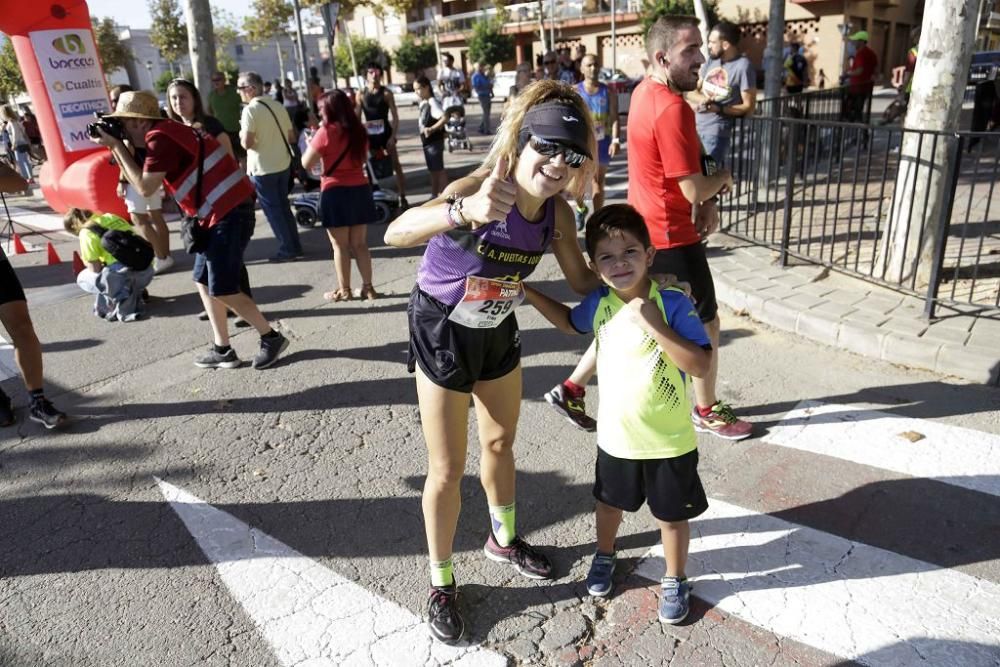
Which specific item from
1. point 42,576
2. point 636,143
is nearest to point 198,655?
point 42,576

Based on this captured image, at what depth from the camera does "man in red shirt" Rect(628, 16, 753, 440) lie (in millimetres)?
3229

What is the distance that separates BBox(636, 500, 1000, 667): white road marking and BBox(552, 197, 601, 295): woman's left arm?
120cm

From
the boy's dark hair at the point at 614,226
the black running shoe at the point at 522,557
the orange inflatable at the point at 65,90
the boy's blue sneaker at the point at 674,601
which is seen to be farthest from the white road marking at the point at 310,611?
the orange inflatable at the point at 65,90

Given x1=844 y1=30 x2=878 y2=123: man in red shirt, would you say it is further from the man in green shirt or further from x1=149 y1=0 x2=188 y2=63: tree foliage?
x1=149 y1=0 x2=188 y2=63: tree foliage

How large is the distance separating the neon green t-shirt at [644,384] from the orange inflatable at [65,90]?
7.54 metres

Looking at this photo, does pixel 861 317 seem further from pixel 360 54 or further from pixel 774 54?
pixel 360 54

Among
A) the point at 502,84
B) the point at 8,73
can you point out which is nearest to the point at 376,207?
the point at 502,84

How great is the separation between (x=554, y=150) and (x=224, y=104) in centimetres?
1037

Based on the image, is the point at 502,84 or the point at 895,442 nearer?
the point at 895,442

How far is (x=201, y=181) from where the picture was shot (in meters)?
4.63

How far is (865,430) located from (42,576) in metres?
4.04

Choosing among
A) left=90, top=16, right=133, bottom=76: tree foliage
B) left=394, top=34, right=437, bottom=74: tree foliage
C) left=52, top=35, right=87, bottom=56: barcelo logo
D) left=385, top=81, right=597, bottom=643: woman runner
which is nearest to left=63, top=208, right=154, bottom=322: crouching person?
left=52, top=35, right=87, bottom=56: barcelo logo

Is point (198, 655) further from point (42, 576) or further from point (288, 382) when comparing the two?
point (288, 382)

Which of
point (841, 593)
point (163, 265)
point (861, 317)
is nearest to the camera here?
point (841, 593)
